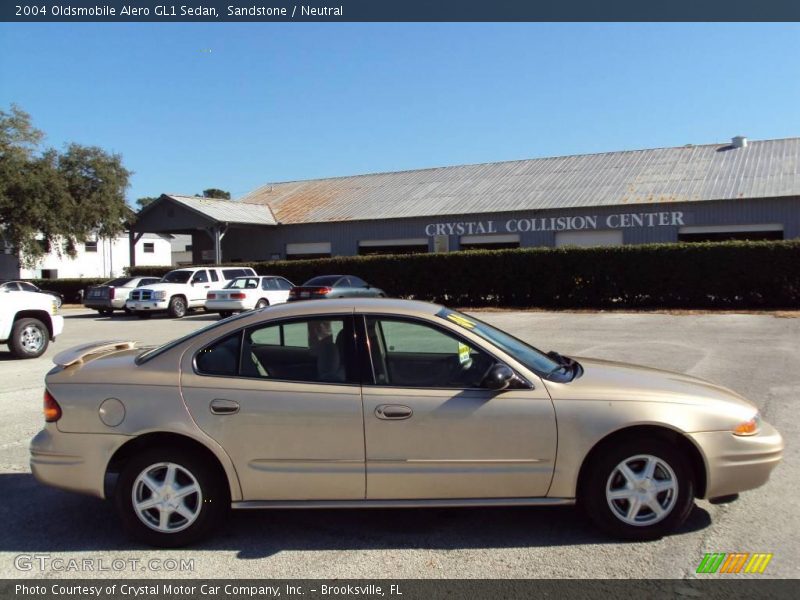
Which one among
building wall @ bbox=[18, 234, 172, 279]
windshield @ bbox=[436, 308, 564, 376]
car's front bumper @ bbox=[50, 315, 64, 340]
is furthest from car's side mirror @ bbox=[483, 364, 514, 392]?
building wall @ bbox=[18, 234, 172, 279]

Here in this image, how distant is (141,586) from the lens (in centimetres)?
366

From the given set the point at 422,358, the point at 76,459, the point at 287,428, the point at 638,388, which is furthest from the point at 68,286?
the point at 638,388

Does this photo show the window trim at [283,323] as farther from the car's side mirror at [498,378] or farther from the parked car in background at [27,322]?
the parked car in background at [27,322]

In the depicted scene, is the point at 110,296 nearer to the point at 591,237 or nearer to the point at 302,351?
the point at 591,237

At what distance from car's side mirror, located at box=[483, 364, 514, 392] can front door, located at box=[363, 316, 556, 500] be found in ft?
0.17

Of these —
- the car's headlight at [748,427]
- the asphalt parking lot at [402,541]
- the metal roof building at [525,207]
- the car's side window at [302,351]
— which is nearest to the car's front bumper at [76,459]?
the asphalt parking lot at [402,541]

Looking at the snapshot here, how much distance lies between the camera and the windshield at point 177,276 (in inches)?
1022

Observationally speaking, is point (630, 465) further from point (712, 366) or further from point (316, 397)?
point (712, 366)

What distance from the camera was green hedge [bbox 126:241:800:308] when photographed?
72.6 feet

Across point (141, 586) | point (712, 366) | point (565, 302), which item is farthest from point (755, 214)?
point (141, 586)

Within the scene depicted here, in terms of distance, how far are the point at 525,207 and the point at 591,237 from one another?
11.3 feet

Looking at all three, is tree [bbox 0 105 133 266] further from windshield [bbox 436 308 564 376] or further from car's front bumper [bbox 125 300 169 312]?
windshield [bbox 436 308 564 376]

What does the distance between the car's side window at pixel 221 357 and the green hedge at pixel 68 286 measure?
35.6 metres

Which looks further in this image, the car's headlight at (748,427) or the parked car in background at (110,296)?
the parked car in background at (110,296)
